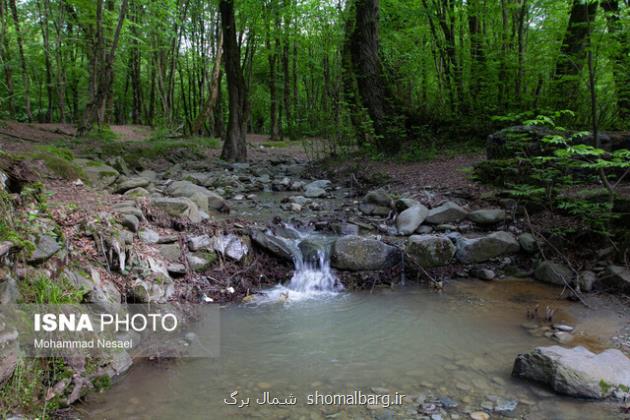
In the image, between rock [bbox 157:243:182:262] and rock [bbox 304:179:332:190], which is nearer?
rock [bbox 157:243:182:262]

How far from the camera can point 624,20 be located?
20.6 feet

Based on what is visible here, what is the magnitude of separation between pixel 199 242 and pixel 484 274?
3974mm

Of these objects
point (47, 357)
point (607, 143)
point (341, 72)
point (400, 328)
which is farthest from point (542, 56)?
point (47, 357)

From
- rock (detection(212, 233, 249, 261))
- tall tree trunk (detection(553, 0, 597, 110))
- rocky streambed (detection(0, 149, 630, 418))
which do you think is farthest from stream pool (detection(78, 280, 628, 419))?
tall tree trunk (detection(553, 0, 597, 110))

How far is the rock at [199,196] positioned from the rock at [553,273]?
5.20 metres

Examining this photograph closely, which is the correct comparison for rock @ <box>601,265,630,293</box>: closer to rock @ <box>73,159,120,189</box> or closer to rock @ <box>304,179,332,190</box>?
rock @ <box>304,179,332,190</box>

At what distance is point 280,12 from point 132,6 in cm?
892

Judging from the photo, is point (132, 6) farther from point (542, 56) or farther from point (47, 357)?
point (47, 357)

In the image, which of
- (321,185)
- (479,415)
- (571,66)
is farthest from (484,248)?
(571,66)

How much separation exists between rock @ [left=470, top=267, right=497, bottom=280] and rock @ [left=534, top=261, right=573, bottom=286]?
588 millimetres

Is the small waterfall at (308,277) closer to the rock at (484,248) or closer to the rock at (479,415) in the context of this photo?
the rock at (484,248)

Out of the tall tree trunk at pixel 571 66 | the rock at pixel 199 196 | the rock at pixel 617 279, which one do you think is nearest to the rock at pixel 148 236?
the rock at pixel 199 196

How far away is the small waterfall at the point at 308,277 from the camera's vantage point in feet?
18.9

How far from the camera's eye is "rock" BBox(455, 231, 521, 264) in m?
6.45
